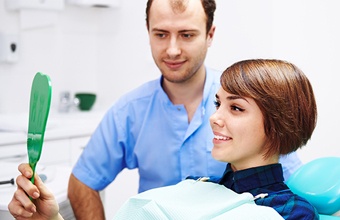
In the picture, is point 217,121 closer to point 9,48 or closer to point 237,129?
point 237,129

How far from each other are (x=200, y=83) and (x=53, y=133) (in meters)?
1.18

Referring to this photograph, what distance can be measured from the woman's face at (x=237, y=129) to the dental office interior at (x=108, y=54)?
2.34ft

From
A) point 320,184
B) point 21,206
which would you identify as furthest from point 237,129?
point 21,206

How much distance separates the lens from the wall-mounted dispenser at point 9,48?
3213mm

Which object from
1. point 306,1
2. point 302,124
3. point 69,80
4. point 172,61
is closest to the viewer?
point 302,124

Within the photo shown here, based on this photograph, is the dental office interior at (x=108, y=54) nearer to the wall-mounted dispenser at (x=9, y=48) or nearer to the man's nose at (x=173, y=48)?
the wall-mounted dispenser at (x=9, y=48)

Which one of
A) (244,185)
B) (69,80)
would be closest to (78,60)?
(69,80)

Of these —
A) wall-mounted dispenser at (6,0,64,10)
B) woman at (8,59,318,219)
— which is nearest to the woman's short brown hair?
woman at (8,59,318,219)

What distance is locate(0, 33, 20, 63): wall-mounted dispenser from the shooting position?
10.5ft

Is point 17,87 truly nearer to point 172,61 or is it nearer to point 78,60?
point 78,60

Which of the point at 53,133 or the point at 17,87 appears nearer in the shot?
the point at 53,133

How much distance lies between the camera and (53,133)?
2.88 meters

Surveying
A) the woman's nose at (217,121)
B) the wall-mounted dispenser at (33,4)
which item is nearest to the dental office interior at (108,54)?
the wall-mounted dispenser at (33,4)

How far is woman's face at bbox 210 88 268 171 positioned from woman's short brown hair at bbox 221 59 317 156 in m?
0.02
